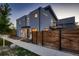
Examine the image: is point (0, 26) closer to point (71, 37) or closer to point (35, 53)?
point (35, 53)

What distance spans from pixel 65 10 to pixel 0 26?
0.92 meters

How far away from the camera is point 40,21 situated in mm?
2482

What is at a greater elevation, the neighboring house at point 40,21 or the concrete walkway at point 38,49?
the neighboring house at point 40,21

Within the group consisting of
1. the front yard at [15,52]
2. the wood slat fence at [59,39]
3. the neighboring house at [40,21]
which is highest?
the neighboring house at [40,21]

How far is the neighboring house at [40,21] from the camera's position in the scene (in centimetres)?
243

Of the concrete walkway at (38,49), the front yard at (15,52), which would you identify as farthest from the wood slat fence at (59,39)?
the front yard at (15,52)

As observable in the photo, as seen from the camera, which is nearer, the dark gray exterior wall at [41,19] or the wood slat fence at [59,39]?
the wood slat fence at [59,39]

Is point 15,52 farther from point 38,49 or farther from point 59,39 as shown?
point 59,39

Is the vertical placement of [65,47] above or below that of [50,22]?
below

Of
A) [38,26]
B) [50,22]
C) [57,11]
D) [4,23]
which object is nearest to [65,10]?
[57,11]

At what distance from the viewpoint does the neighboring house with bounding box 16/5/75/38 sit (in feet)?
7.98

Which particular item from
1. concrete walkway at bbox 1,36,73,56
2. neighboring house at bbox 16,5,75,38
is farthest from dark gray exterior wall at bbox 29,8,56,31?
concrete walkway at bbox 1,36,73,56

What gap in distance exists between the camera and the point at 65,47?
238 centimetres

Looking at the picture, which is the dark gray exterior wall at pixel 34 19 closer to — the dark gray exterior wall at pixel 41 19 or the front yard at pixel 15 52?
the dark gray exterior wall at pixel 41 19
